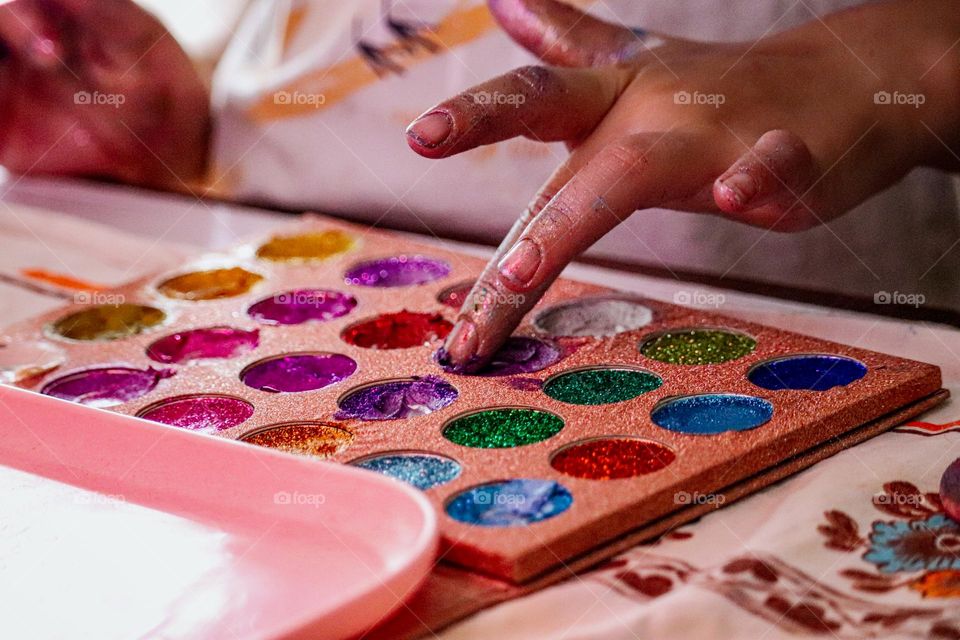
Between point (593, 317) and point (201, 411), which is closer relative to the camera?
point (201, 411)

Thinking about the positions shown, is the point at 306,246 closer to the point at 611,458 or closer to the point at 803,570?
the point at 611,458

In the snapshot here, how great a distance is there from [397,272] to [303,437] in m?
0.32

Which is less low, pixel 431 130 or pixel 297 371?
pixel 431 130

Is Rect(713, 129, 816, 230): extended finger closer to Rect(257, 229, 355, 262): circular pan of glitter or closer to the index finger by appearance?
the index finger

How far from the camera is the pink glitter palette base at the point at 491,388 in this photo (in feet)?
2.05

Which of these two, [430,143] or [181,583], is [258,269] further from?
[181,583]

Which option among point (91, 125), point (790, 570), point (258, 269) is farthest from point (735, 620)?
point (91, 125)

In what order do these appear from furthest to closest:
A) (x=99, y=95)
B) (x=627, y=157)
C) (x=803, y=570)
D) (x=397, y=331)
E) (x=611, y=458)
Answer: (x=99, y=95) → (x=397, y=331) → (x=627, y=157) → (x=611, y=458) → (x=803, y=570)

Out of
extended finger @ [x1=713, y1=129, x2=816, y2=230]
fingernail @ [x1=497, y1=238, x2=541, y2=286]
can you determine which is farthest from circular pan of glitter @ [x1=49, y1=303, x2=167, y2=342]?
extended finger @ [x1=713, y1=129, x2=816, y2=230]

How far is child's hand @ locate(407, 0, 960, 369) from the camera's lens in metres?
0.77

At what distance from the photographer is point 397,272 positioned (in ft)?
3.38

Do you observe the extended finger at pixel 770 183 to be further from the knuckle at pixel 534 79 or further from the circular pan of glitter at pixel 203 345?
the circular pan of glitter at pixel 203 345

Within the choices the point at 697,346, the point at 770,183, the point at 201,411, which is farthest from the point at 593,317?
the point at 201,411

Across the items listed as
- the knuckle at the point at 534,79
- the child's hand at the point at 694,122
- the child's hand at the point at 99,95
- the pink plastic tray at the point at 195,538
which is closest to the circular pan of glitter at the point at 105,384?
the pink plastic tray at the point at 195,538
